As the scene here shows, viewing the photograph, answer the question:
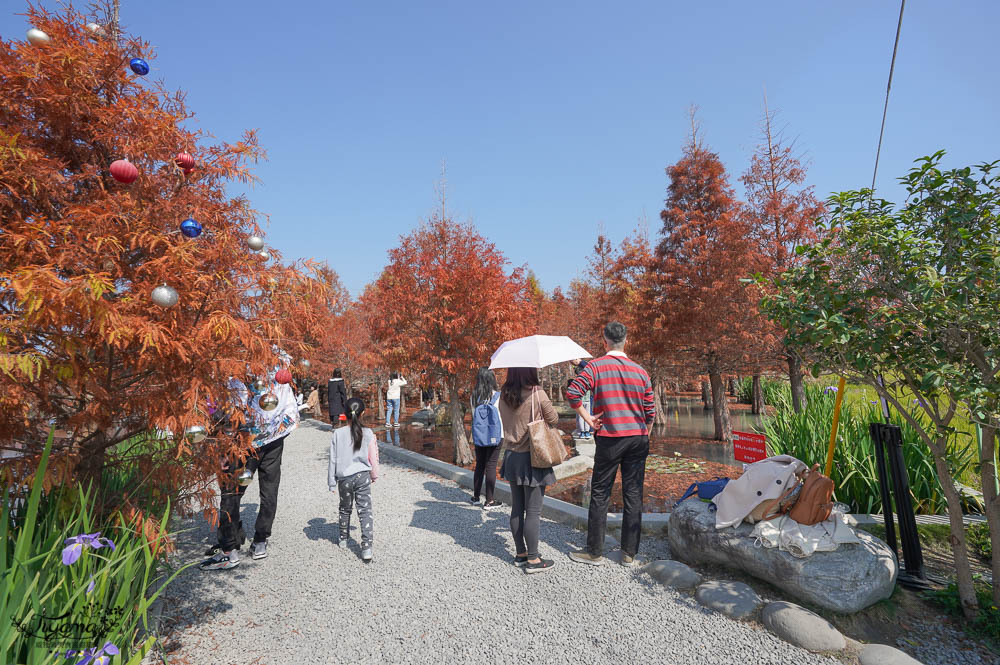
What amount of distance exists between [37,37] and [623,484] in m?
4.63

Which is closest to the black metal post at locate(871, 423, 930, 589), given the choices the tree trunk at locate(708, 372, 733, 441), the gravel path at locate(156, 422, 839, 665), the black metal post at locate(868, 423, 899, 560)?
the black metal post at locate(868, 423, 899, 560)

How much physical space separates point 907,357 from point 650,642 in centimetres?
240

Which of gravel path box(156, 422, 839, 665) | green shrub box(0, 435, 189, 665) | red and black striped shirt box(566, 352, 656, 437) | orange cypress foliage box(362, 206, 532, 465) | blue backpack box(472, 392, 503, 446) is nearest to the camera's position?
green shrub box(0, 435, 189, 665)

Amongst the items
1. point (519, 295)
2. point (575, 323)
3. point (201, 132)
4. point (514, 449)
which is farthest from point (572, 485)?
point (575, 323)

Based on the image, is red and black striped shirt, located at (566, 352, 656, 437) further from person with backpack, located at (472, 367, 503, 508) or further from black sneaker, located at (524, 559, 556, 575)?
person with backpack, located at (472, 367, 503, 508)

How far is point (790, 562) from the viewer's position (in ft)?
10.2

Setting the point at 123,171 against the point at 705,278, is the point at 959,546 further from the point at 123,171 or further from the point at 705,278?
the point at 705,278

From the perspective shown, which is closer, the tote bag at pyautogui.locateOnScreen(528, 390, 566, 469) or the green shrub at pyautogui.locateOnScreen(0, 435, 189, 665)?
the green shrub at pyautogui.locateOnScreen(0, 435, 189, 665)

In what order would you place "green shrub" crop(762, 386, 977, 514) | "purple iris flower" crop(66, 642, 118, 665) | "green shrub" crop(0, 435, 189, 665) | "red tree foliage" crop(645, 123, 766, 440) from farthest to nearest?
1. "red tree foliage" crop(645, 123, 766, 440)
2. "green shrub" crop(762, 386, 977, 514)
3. "green shrub" crop(0, 435, 189, 665)
4. "purple iris flower" crop(66, 642, 118, 665)

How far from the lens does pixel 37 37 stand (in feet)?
7.69

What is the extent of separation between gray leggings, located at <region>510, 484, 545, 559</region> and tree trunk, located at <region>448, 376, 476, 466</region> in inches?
171

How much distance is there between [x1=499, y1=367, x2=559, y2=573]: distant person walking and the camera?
12.9 feet

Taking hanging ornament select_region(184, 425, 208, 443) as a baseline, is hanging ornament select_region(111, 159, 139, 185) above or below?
above

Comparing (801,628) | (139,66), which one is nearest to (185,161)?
(139,66)
